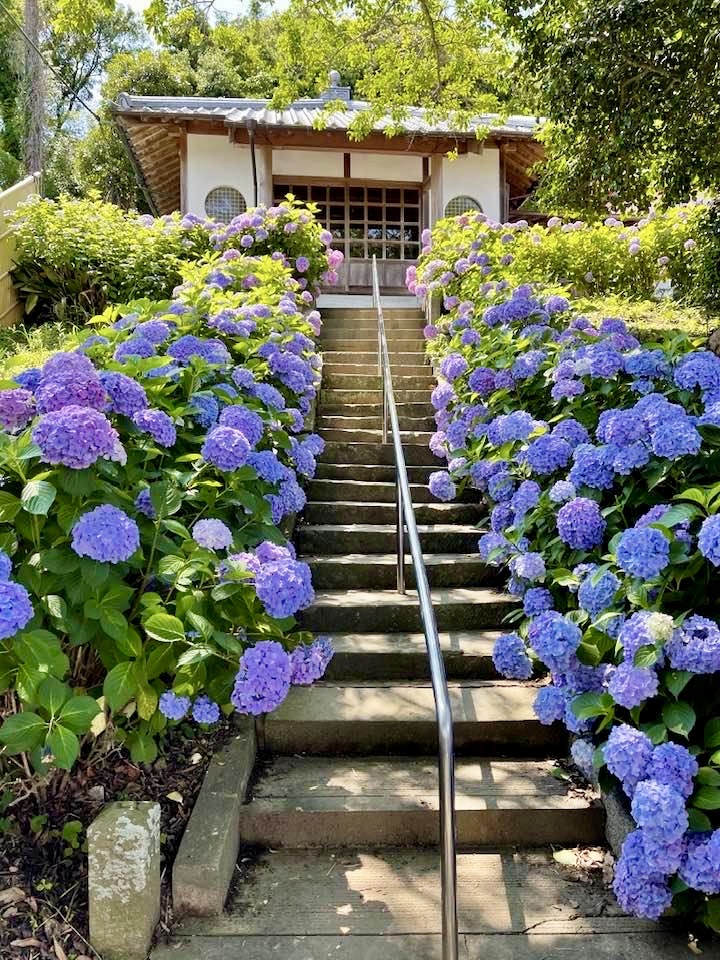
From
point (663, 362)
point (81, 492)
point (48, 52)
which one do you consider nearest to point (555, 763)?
point (663, 362)

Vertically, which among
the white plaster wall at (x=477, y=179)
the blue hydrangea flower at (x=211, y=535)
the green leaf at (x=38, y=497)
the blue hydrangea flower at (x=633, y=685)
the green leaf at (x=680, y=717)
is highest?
the white plaster wall at (x=477, y=179)

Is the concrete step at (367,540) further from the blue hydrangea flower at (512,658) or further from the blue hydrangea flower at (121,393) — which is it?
the blue hydrangea flower at (121,393)

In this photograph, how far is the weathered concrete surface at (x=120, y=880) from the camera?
6.40 feet

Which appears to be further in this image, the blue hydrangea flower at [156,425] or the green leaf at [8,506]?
the blue hydrangea flower at [156,425]

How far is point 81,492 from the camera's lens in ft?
6.64

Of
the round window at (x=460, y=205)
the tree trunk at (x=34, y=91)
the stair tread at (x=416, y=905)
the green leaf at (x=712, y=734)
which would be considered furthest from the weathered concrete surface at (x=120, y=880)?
the tree trunk at (x=34, y=91)

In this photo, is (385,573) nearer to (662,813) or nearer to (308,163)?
(662,813)

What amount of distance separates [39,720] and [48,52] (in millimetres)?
Result: 27848

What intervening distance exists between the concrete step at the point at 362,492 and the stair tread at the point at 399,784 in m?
2.11

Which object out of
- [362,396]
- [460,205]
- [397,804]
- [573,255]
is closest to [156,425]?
[397,804]

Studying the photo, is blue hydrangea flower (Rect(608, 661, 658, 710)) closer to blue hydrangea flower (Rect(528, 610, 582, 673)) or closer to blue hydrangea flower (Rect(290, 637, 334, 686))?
blue hydrangea flower (Rect(528, 610, 582, 673))

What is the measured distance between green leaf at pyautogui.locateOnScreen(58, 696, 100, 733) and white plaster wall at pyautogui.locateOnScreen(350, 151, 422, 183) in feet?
39.1

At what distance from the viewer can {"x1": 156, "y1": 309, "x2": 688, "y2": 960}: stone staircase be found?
2127 millimetres

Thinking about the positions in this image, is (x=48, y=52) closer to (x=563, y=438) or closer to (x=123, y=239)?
(x=123, y=239)
